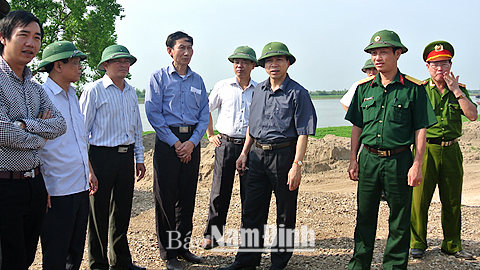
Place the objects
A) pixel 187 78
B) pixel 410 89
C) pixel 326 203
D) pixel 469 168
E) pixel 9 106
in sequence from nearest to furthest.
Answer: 1. pixel 9 106
2. pixel 410 89
3. pixel 187 78
4. pixel 326 203
5. pixel 469 168

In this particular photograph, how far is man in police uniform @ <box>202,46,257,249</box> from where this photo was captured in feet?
16.3

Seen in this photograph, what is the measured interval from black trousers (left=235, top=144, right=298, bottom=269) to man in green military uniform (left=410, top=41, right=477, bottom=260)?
1.61 meters

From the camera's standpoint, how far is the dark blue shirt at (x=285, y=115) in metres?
3.96

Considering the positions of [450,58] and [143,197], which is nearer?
[450,58]

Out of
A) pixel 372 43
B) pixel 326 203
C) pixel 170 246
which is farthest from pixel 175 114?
pixel 326 203

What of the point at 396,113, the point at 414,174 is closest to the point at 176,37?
the point at 396,113

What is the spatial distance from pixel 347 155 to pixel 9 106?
377 inches

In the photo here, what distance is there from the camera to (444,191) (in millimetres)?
4504

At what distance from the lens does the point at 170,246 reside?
14.0ft

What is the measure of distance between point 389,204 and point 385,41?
1575mm

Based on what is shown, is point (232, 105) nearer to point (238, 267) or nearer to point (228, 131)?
point (228, 131)

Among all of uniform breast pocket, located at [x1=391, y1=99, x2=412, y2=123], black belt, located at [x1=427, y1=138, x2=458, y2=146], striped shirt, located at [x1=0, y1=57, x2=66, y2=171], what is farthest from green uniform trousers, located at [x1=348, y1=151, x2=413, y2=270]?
striped shirt, located at [x1=0, y1=57, x2=66, y2=171]

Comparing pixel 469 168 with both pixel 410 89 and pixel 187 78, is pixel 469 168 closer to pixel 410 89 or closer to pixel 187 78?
pixel 410 89

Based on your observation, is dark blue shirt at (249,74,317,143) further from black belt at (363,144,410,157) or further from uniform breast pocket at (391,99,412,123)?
uniform breast pocket at (391,99,412,123)
